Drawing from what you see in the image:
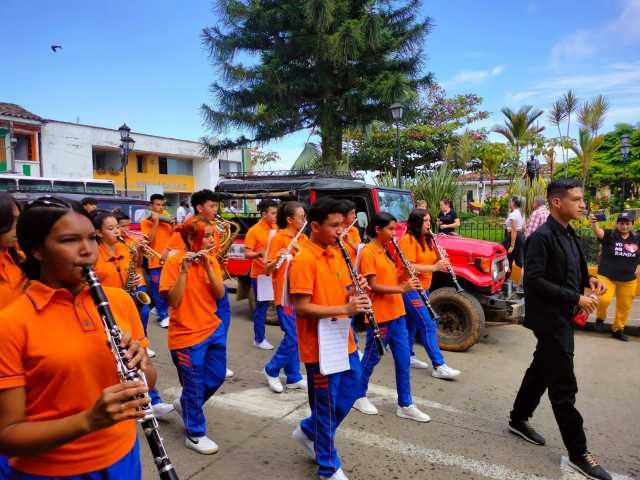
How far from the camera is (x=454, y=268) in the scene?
610 cm

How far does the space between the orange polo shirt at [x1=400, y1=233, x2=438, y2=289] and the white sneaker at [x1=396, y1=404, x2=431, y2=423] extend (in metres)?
1.39

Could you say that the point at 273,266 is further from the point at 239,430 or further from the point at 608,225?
the point at 608,225

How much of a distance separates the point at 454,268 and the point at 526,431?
8.76 ft

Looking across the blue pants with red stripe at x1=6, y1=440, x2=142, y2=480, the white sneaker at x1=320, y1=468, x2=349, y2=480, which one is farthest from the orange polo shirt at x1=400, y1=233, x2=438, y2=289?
the blue pants with red stripe at x1=6, y1=440, x2=142, y2=480

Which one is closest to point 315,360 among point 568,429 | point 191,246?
point 191,246

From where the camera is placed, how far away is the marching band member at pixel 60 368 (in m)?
1.44

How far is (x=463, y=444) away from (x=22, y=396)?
10.2 feet

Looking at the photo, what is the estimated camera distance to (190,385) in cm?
343

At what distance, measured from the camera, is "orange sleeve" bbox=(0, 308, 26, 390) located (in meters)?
1.44

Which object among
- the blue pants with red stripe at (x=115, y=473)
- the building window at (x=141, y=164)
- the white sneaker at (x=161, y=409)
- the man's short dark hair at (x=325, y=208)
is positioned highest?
the building window at (x=141, y=164)

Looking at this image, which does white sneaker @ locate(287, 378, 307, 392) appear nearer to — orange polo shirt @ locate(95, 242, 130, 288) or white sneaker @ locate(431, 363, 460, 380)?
white sneaker @ locate(431, 363, 460, 380)

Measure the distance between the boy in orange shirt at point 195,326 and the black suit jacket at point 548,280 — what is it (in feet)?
7.26

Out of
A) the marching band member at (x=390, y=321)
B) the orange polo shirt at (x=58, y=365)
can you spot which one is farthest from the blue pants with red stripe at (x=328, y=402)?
the orange polo shirt at (x=58, y=365)

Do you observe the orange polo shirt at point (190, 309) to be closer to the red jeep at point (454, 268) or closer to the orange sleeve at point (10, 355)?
the orange sleeve at point (10, 355)
